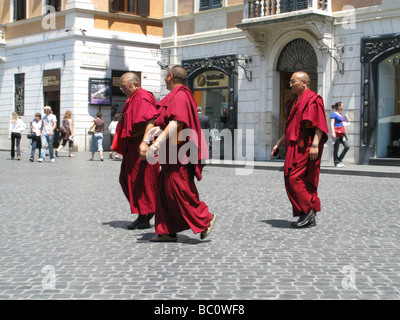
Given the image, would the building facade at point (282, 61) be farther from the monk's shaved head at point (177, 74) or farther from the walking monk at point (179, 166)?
the walking monk at point (179, 166)

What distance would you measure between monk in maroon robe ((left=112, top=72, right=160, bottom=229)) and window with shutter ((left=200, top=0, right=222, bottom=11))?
55.2ft

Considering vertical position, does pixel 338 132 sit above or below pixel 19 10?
below

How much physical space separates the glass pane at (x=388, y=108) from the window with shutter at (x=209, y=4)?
687 centimetres

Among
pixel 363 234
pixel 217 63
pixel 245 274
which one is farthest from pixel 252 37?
pixel 245 274

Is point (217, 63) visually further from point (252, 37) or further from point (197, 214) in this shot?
point (197, 214)

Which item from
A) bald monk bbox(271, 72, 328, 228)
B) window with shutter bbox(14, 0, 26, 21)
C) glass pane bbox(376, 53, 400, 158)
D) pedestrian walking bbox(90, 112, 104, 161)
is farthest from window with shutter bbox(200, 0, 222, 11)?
bald monk bbox(271, 72, 328, 228)

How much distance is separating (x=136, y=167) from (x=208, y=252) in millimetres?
1909

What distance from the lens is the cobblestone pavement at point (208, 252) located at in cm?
499

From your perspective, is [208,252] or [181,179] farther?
[181,179]

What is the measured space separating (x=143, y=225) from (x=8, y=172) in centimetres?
974

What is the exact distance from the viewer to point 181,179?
6.96 metres

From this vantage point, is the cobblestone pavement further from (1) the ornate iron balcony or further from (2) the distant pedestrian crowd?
(1) the ornate iron balcony

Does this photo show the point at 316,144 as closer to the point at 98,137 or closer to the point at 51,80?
the point at 98,137

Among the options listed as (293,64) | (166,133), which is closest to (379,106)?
(293,64)
